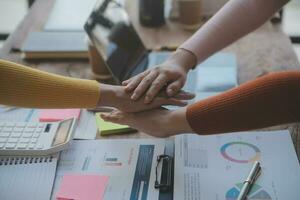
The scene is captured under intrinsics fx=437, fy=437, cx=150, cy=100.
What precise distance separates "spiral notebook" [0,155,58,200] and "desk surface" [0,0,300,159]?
1.20ft

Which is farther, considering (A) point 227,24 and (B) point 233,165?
(A) point 227,24

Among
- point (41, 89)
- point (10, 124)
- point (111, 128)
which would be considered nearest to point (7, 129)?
point (10, 124)

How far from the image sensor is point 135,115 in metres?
1.01

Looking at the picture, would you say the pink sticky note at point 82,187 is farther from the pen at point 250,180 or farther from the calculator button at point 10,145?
the pen at point 250,180

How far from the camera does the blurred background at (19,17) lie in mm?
2410

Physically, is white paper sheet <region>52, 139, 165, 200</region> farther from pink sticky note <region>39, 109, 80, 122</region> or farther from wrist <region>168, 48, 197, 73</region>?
wrist <region>168, 48, 197, 73</region>

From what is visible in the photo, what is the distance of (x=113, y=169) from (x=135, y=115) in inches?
6.4

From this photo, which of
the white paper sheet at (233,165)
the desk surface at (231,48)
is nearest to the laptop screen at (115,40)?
the desk surface at (231,48)

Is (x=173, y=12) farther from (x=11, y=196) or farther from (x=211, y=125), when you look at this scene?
(x=11, y=196)

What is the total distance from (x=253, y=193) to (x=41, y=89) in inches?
19.4

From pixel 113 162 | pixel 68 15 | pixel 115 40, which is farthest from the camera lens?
pixel 68 15

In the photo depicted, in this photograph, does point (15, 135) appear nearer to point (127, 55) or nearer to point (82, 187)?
point (82, 187)

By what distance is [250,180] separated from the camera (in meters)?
0.83

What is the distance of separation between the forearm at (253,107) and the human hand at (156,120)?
3cm
